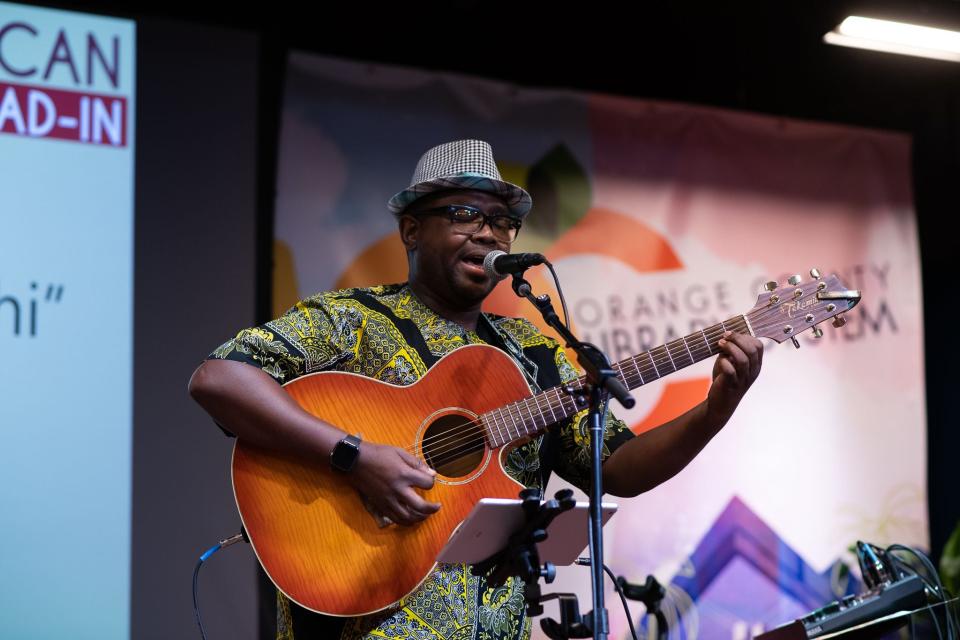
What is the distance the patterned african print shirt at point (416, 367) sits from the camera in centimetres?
266

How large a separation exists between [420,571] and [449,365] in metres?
0.55

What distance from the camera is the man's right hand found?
2619 mm

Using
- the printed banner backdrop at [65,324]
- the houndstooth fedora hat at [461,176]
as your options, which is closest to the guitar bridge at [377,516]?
the houndstooth fedora hat at [461,176]

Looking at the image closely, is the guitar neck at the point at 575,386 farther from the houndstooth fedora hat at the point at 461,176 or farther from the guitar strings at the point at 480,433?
the houndstooth fedora hat at the point at 461,176

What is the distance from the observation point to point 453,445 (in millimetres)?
2799

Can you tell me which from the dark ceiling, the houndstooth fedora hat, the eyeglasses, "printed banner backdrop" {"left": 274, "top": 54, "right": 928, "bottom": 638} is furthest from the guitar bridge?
the dark ceiling

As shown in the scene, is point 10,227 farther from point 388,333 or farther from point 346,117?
point 388,333

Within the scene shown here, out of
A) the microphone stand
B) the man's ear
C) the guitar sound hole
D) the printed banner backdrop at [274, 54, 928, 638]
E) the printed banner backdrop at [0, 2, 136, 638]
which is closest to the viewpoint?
the microphone stand

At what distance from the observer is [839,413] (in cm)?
529

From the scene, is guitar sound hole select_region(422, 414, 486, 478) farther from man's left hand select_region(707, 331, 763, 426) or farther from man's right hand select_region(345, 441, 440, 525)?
man's left hand select_region(707, 331, 763, 426)

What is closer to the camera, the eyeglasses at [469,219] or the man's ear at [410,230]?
the eyeglasses at [469,219]

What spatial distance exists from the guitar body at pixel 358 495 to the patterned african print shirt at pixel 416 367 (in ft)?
0.24

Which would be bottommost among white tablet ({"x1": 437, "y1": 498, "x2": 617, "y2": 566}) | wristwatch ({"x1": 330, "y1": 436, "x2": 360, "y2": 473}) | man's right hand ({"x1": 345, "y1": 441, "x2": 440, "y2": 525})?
white tablet ({"x1": 437, "y1": 498, "x2": 617, "y2": 566})

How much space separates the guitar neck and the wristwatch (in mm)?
364
